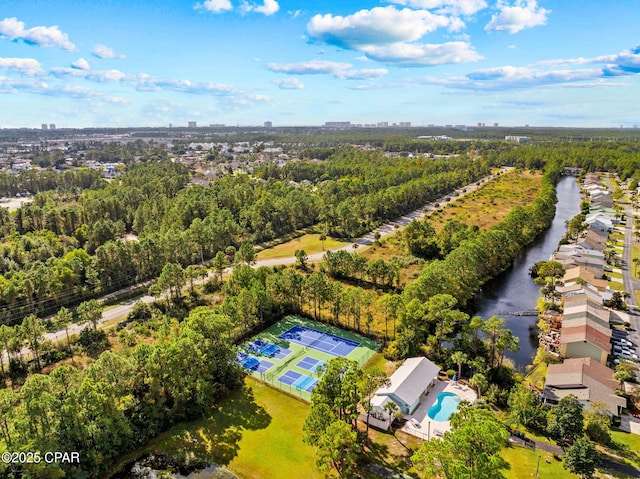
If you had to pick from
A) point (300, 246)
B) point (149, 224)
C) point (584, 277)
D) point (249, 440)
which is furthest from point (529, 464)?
point (149, 224)

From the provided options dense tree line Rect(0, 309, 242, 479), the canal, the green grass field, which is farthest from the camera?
the canal

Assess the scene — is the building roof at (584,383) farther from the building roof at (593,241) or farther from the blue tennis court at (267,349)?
the building roof at (593,241)

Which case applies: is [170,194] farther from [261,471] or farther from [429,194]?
[261,471]

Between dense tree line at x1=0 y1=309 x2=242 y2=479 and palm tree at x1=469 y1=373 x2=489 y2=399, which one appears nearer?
dense tree line at x1=0 y1=309 x2=242 y2=479

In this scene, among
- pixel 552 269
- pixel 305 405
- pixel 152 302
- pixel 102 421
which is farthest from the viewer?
pixel 552 269

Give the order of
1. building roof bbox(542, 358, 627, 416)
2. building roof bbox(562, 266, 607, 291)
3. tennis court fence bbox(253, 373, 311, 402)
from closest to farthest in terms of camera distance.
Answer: building roof bbox(542, 358, 627, 416) → tennis court fence bbox(253, 373, 311, 402) → building roof bbox(562, 266, 607, 291)

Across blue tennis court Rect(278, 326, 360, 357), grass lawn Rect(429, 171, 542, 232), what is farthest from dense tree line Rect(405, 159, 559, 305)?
blue tennis court Rect(278, 326, 360, 357)

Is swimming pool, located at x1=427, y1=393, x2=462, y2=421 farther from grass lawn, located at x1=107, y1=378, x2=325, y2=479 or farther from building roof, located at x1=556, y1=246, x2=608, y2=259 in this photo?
building roof, located at x1=556, y1=246, x2=608, y2=259

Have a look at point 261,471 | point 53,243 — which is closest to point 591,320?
point 261,471
